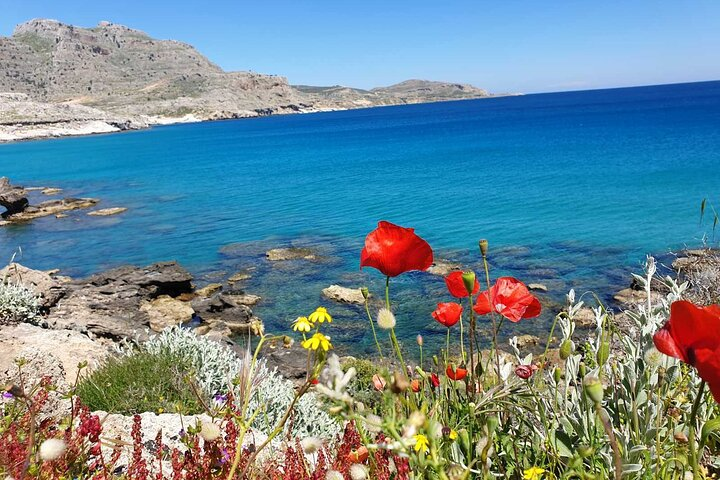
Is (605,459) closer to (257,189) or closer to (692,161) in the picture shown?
(257,189)

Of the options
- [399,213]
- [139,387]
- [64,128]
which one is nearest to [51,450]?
[139,387]

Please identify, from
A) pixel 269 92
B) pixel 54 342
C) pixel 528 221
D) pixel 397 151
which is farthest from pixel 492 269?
pixel 269 92

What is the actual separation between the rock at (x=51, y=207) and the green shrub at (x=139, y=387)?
29670 millimetres

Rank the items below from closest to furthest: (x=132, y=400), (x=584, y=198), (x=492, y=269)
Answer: (x=132, y=400), (x=492, y=269), (x=584, y=198)

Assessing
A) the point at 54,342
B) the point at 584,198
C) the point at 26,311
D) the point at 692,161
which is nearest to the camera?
the point at 54,342

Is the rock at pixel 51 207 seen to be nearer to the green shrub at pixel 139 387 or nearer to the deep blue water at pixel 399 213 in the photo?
the deep blue water at pixel 399 213

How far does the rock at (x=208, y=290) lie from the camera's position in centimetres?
1633

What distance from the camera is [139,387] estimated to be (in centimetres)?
543

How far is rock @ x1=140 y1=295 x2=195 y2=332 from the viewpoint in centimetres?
1377

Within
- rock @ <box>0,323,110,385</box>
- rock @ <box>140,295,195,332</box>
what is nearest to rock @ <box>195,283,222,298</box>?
rock @ <box>140,295,195,332</box>

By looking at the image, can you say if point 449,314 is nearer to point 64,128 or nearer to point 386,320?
point 386,320

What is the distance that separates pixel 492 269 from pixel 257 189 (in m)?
23.8

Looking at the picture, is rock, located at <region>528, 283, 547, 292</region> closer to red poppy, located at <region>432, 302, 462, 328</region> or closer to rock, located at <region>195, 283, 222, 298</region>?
rock, located at <region>195, 283, 222, 298</region>

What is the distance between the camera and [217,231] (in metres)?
24.4
